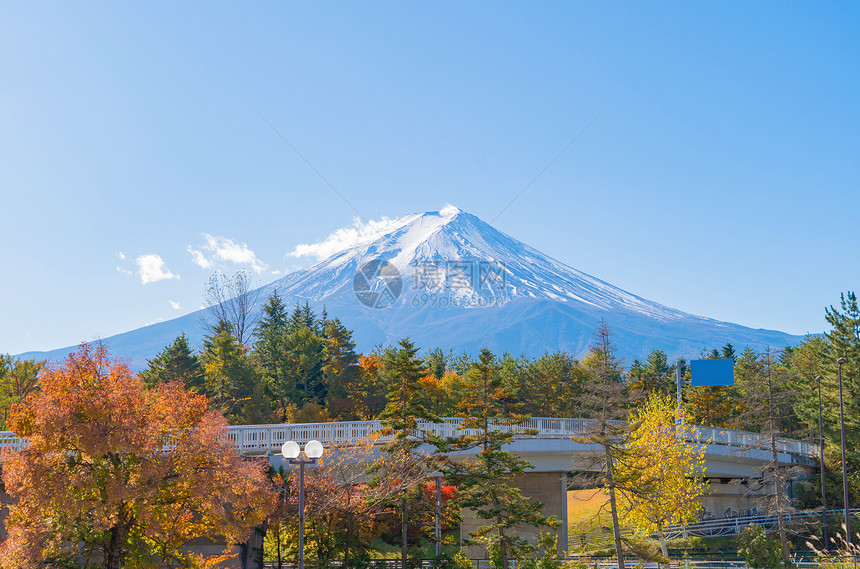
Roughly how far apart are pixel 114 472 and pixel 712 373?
37244 millimetres

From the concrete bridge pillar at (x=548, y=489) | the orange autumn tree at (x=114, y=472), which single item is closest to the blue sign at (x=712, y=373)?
the concrete bridge pillar at (x=548, y=489)

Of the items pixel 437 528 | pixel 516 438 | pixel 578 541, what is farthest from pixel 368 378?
pixel 437 528

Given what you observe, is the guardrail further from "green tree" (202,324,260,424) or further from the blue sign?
"green tree" (202,324,260,424)

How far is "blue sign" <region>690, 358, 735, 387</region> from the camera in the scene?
46.4m

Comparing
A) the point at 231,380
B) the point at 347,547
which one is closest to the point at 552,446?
the point at 347,547

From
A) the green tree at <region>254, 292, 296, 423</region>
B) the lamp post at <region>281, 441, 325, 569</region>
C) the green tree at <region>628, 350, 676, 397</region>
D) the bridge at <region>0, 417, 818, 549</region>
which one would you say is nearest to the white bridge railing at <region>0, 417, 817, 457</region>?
the bridge at <region>0, 417, 818, 549</region>

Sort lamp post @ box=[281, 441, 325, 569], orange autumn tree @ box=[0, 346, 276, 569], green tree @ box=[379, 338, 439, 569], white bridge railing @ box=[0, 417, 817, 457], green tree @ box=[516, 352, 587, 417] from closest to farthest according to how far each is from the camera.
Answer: lamp post @ box=[281, 441, 325, 569], orange autumn tree @ box=[0, 346, 276, 569], green tree @ box=[379, 338, 439, 569], white bridge railing @ box=[0, 417, 817, 457], green tree @ box=[516, 352, 587, 417]

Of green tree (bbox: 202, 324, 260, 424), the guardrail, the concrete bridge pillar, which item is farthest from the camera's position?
green tree (bbox: 202, 324, 260, 424)

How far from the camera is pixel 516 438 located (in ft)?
126

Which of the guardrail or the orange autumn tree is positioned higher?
the orange autumn tree

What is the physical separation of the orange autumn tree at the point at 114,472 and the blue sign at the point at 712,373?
3280cm

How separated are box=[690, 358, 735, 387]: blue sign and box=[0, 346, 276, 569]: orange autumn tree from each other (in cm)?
3280

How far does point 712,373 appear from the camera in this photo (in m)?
46.7

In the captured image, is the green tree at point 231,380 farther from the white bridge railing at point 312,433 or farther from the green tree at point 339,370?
the white bridge railing at point 312,433
